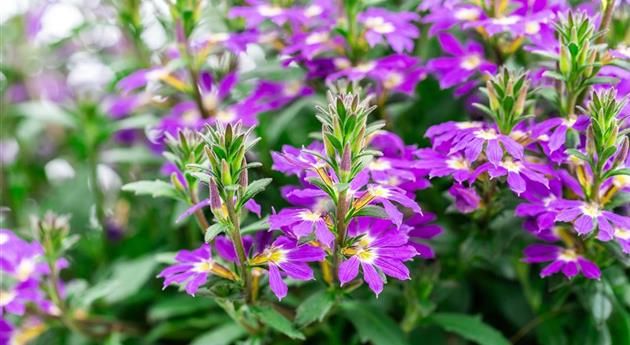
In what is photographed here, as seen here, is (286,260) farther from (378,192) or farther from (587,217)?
(587,217)

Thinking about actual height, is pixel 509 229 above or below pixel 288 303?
above

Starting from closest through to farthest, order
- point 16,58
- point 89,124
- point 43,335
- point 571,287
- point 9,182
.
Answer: point 571,287 < point 43,335 < point 89,124 < point 9,182 < point 16,58

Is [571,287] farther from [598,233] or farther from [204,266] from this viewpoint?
[204,266]

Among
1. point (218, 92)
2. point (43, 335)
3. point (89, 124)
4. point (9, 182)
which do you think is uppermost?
point (218, 92)

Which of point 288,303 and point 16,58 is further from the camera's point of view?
point 16,58

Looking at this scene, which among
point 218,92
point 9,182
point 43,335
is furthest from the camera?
point 9,182

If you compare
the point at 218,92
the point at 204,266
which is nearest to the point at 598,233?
the point at 204,266

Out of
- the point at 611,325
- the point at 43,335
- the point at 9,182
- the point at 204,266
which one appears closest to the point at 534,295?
the point at 611,325

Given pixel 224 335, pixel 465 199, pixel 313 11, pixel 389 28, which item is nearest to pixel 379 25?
pixel 389 28
